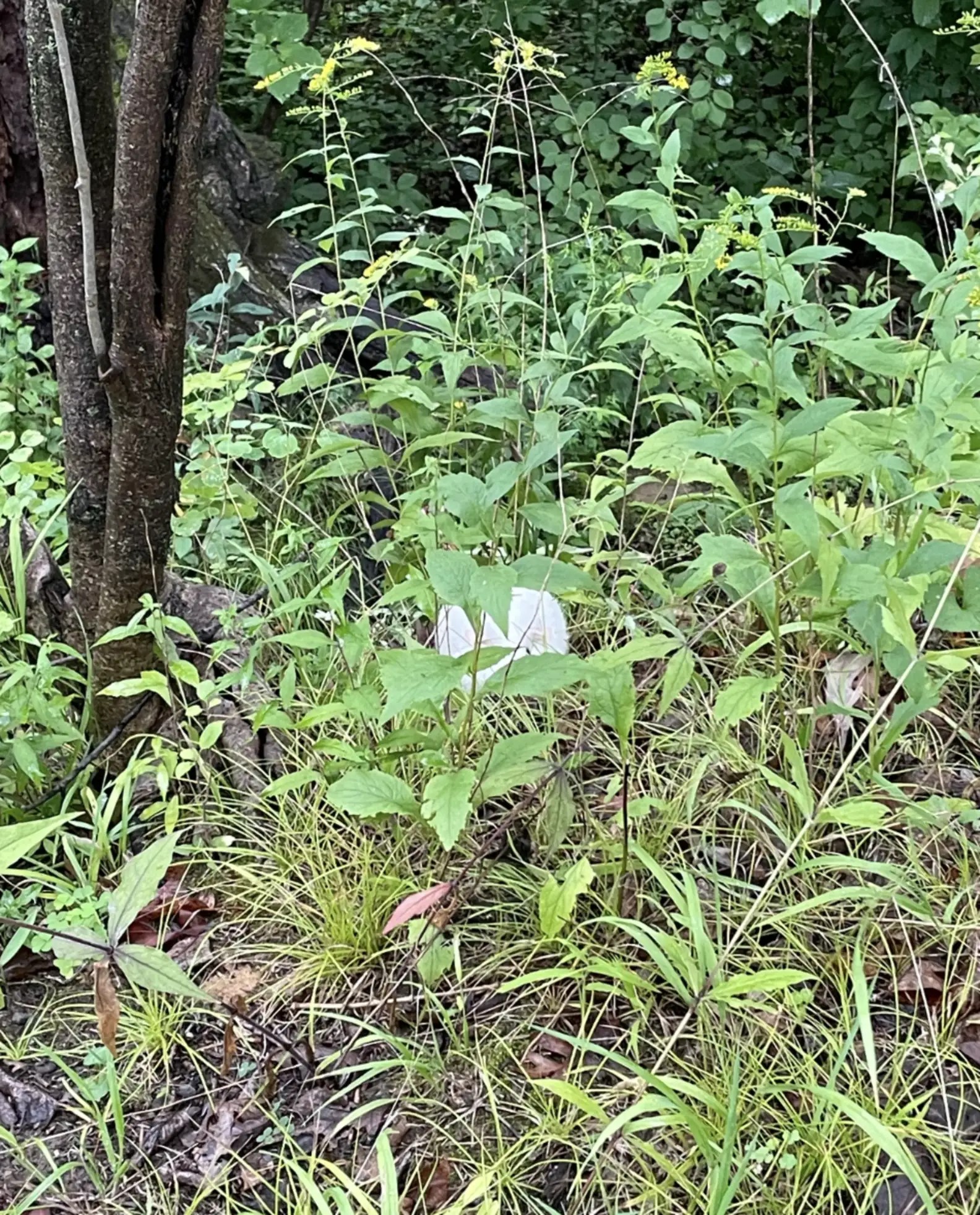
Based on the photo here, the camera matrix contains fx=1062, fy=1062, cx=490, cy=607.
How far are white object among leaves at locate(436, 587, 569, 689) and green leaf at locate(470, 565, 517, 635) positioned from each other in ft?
1.57

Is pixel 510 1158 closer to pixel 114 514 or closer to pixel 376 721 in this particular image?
pixel 376 721

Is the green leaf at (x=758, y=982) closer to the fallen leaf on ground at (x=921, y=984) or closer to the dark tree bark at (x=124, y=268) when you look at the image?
the fallen leaf on ground at (x=921, y=984)

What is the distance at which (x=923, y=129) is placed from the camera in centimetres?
319

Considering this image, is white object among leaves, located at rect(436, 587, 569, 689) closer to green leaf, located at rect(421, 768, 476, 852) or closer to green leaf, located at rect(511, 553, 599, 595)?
green leaf, located at rect(511, 553, 599, 595)

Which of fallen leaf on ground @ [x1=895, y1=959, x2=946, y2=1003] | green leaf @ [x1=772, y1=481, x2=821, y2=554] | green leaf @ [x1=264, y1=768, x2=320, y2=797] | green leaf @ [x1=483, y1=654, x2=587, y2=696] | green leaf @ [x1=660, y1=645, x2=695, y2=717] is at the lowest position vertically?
fallen leaf on ground @ [x1=895, y1=959, x2=946, y2=1003]

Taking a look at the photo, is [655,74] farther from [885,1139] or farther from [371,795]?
[885,1139]

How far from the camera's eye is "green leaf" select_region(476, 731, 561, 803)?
1.43 metres

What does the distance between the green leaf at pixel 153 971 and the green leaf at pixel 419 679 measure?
365mm

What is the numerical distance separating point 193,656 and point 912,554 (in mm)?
1282

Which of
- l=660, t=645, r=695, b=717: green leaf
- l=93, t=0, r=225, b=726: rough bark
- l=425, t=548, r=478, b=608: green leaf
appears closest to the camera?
l=425, t=548, r=478, b=608: green leaf

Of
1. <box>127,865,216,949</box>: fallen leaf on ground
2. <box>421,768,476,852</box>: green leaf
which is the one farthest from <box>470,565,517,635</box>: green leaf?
<box>127,865,216,949</box>: fallen leaf on ground

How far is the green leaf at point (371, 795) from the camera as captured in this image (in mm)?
1401

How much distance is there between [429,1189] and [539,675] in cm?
65

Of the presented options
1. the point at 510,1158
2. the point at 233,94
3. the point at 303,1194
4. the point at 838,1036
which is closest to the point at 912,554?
the point at 838,1036
